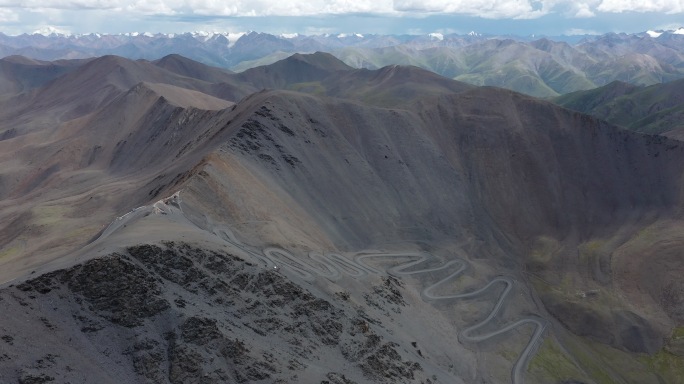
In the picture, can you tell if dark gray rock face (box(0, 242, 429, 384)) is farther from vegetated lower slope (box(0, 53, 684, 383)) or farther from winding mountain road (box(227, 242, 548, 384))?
winding mountain road (box(227, 242, 548, 384))

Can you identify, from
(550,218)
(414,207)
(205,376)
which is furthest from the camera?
(550,218)

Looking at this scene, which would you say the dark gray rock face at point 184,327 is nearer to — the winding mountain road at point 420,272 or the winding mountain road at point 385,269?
the winding mountain road at point 385,269

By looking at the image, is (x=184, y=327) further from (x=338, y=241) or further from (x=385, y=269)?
(x=338, y=241)

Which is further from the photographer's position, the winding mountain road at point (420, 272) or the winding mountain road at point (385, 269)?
the winding mountain road at point (420, 272)

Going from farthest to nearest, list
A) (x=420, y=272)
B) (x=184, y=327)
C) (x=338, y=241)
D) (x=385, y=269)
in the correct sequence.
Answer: (x=338, y=241) → (x=420, y=272) → (x=385, y=269) → (x=184, y=327)

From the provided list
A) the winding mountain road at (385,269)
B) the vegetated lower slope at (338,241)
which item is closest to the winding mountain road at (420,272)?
the winding mountain road at (385,269)

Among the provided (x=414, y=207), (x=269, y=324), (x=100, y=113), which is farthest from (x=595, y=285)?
(x=100, y=113)

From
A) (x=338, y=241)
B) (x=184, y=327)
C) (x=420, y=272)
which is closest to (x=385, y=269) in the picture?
(x=420, y=272)

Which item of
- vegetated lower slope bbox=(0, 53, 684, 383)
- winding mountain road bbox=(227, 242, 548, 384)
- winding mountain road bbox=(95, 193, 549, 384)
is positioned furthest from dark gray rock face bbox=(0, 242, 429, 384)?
winding mountain road bbox=(227, 242, 548, 384)

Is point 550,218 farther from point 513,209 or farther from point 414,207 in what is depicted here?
point 414,207
